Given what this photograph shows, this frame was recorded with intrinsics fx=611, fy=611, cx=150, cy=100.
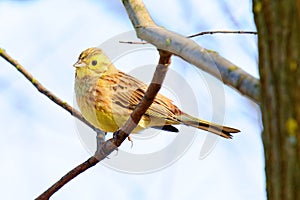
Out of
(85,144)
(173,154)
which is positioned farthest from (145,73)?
(173,154)

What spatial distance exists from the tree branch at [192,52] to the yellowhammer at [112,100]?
1909mm

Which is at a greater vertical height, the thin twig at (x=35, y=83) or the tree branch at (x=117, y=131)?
the thin twig at (x=35, y=83)

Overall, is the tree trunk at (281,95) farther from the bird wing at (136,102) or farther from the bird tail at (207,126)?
the bird wing at (136,102)

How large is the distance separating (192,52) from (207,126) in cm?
267

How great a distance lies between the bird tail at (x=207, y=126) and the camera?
12.8 ft

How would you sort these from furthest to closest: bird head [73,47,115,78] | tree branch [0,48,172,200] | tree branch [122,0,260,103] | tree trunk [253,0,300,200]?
bird head [73,47,115,78]
tree branch [0,48,172,200]
tree branch [122,0,260,103]
tree trunk [253,0,300,200]

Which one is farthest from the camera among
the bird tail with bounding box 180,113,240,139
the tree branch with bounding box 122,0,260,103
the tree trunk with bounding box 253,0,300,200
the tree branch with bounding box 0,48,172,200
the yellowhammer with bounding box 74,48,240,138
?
the yellowhammer with bounding box 74,48,240,138

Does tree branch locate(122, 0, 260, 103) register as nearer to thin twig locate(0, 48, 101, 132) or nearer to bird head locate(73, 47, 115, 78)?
thin twig locate(0, 48, 101, 132)

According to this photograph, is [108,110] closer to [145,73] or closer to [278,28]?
[145,73]

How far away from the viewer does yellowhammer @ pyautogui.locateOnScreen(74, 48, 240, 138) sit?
4.29m

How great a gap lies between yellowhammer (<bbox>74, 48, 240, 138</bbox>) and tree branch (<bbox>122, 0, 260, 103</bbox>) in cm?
191

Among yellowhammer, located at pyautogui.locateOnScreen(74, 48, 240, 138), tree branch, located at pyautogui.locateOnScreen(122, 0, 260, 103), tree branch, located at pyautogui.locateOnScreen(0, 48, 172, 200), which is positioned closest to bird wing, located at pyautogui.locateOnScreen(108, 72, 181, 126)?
yellowhammer, located at pyautogui.locateOnScreen(74, 48, 240, 138)

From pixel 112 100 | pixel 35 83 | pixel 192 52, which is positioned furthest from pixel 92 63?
pixel 192 52

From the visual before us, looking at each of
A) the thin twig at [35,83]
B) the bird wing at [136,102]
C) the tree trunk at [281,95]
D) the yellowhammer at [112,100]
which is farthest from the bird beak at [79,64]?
the tree trunk at [281,95]
